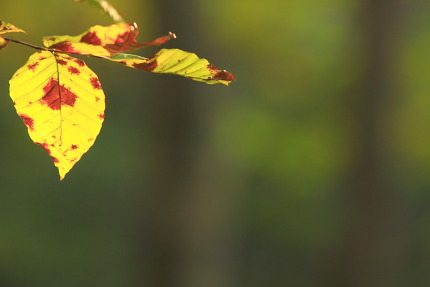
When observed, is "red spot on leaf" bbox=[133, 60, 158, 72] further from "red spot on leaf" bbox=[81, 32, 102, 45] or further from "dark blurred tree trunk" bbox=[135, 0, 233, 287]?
"dark blurred tree trunk" bbox=[135, 0, 233, 287]

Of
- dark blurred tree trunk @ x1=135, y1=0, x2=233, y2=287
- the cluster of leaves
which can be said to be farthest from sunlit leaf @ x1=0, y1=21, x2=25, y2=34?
dark blurred tree trunk @ x1=135, y1=0, x2=233, y2=287

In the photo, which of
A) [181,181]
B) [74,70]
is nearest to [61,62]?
[74,70]

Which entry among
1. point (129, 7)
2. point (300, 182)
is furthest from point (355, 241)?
point (300, 182)

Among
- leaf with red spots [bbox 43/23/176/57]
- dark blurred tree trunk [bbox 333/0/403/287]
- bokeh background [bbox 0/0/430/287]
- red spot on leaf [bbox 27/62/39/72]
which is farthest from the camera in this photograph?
bokeh background [bbox 0/0/430/287]

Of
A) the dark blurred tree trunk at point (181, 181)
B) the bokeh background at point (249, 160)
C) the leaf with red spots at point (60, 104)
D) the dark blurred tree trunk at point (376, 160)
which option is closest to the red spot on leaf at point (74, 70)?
the leaf with red spots at point (60, 104)

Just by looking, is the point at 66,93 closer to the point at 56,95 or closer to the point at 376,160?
the point at 56,95

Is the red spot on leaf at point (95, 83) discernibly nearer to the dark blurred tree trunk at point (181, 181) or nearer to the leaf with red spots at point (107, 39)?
the leaf with red spots at point (107, 39)
